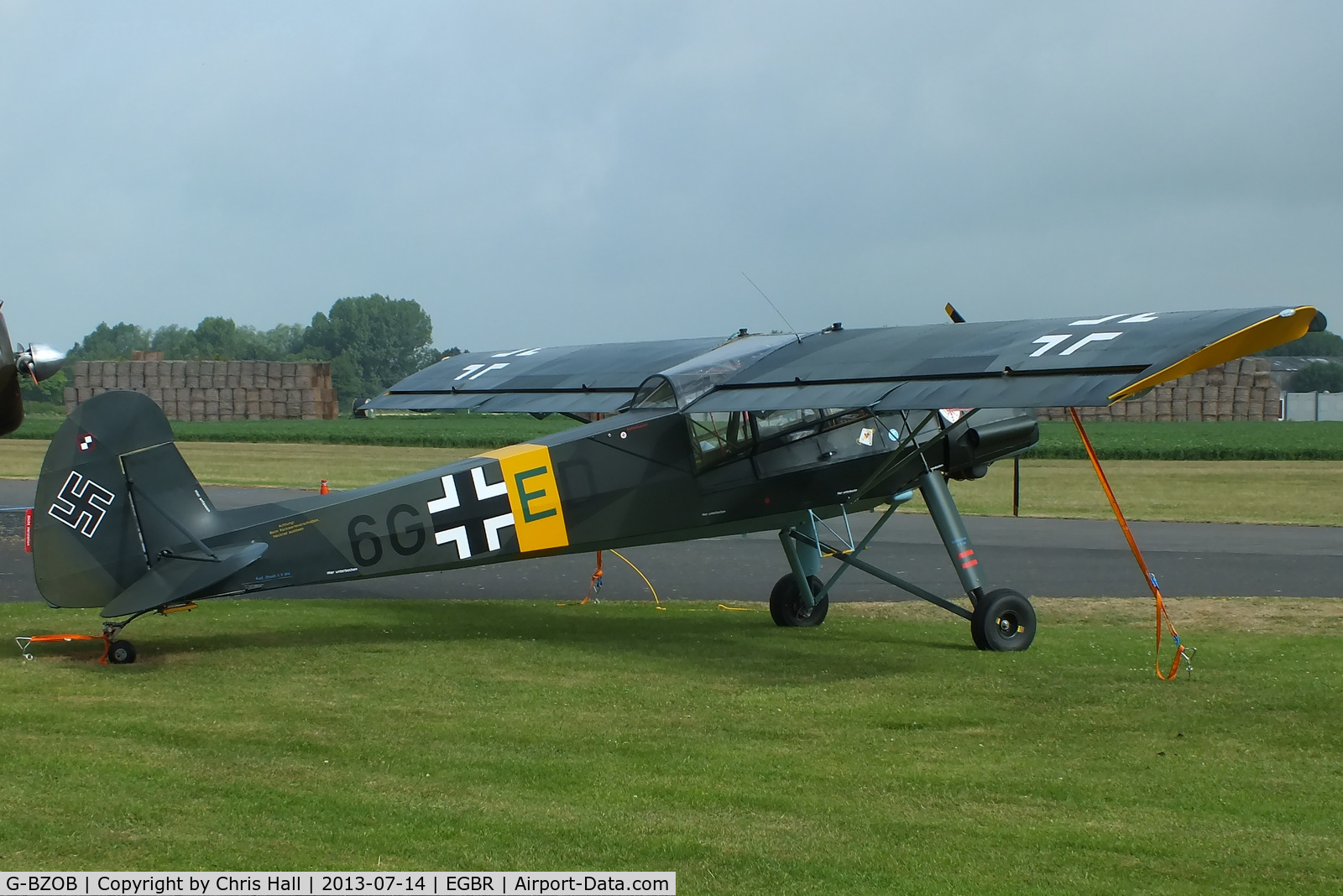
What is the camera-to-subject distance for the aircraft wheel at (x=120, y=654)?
9312mm

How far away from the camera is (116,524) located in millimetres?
9086

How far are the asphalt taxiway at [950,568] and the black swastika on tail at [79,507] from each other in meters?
4.80

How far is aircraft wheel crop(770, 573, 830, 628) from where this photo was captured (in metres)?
12.1

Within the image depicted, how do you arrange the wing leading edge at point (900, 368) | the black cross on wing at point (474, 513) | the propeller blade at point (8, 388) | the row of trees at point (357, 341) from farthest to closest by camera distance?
1. the row of trees at point (357, 341)
2. the black cross on wing at point (474, 513)
3. the propeller blade at point (8, 388)
4. the wing leading edge at point (900, 368)

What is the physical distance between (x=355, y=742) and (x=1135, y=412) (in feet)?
163

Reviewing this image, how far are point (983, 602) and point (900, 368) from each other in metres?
2.30

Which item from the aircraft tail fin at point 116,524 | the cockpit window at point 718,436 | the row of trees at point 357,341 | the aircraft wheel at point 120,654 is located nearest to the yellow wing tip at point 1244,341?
the cockpit window at point 718,436

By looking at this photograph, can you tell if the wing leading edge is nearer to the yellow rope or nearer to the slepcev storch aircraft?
the slepcev storch aircraft

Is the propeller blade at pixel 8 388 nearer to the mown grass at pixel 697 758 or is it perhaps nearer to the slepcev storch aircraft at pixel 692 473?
the slepcev storch aircraft at pixel 692 473

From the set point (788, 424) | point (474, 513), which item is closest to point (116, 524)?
point (474, 513)

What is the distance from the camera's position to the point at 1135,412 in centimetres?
5175

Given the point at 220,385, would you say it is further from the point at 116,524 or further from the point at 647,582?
the point at 116,524

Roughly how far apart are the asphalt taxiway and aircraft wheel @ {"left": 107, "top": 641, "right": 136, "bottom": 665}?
449 centimetres

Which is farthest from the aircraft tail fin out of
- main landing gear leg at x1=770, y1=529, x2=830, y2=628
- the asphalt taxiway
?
main landing gear leg at x1=770, y1=529, x2=830, y2=628
